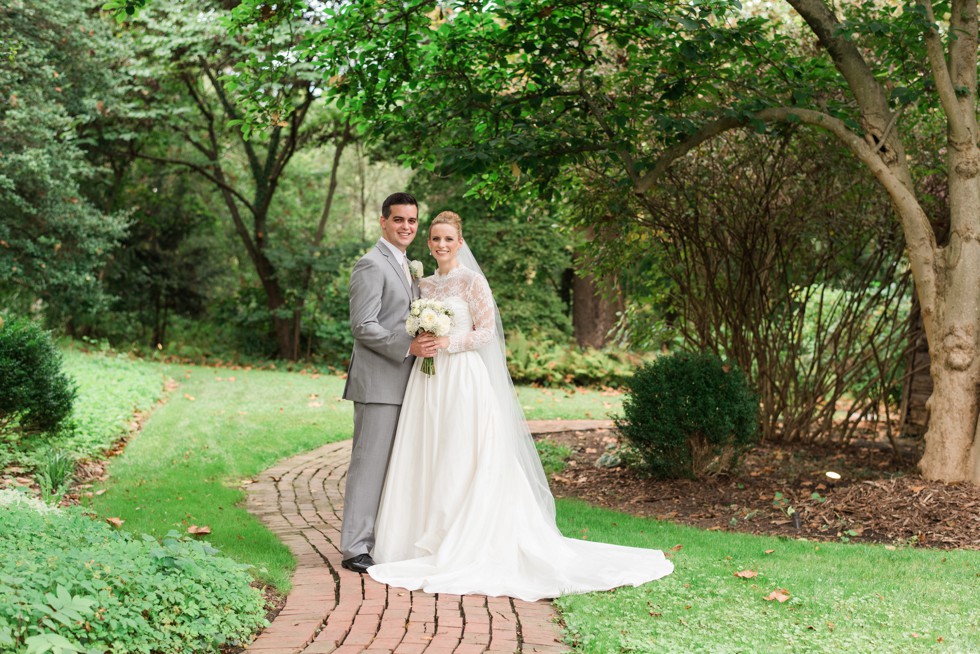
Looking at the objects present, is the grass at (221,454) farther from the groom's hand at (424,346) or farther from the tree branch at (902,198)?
the tree branch at (902,198)

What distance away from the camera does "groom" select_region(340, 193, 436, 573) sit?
5.53 metres

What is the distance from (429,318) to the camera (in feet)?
17.6

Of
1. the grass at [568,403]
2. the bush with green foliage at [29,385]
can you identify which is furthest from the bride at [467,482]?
the grass at [568,403]

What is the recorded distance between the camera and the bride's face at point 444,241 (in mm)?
5555

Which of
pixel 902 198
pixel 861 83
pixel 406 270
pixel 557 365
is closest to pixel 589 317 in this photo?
pixel 557 365

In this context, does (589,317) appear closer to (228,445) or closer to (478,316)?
(228,445)

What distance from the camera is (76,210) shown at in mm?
15961

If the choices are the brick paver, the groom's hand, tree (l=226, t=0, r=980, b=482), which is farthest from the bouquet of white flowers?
tree (l=226, t=0, r=980, b=482)

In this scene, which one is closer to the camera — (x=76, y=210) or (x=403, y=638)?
(x=403, y=638)

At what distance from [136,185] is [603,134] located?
16072 millimetres

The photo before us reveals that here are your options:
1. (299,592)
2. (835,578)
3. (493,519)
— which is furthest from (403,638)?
(835,578)

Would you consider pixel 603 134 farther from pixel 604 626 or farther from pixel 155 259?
pixel 155 259

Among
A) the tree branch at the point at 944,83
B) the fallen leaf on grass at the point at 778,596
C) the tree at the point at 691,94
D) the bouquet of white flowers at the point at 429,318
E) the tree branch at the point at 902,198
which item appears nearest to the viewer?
the fallen leaf on grass at the point at 778,596

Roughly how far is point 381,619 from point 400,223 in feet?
7.94
